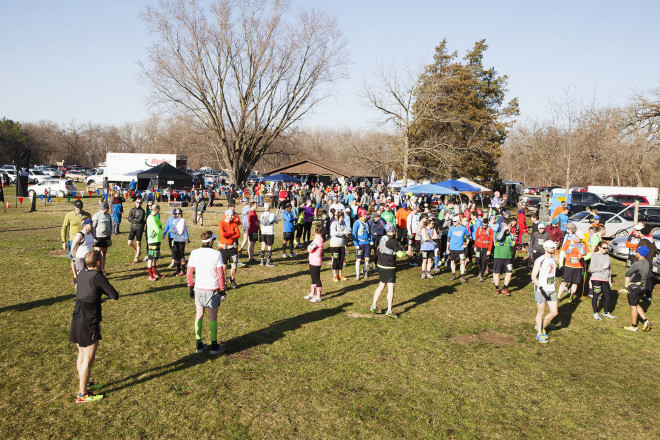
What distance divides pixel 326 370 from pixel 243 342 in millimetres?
1642

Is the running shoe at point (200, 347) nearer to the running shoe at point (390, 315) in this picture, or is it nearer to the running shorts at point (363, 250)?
the running shoe at point (390, 315)

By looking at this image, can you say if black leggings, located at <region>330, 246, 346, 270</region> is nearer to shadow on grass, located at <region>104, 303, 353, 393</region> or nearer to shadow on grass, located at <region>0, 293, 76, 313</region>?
shadow on grass, located at <region>104, 303, 353, 393</region>

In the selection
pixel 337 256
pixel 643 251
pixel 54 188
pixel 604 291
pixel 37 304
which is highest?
pixel 54 188

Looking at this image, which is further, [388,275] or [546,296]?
[388,275]

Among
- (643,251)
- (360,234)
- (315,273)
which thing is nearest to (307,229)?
(360,234)

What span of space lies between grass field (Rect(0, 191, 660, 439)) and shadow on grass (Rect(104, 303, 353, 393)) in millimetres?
30

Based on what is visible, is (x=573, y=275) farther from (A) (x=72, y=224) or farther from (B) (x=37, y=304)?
(A) (x=72, y=224)

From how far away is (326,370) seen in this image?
20.0ft

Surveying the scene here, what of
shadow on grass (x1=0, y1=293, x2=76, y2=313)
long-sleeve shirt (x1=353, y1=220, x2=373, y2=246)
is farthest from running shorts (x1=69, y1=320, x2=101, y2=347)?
long-sleeve shirt (x1=353, y1=220, x2=373, y2=246)

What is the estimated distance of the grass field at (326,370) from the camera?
15.8 ft

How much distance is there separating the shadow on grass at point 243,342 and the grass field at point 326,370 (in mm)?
30

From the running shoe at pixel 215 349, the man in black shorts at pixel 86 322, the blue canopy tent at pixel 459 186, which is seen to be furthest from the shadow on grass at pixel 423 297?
the blue canopy tent at pixel 459 186

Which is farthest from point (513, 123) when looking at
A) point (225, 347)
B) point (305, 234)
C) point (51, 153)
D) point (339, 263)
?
point (51, 153)

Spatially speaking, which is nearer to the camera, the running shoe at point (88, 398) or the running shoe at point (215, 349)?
the running shoe at point (88, 398)
